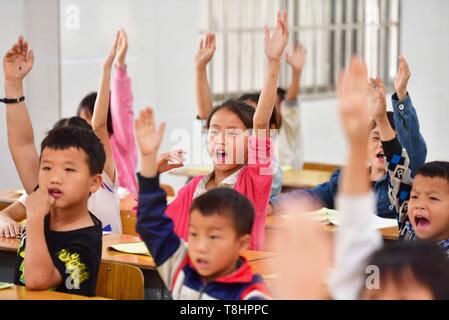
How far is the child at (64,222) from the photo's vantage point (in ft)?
8.87

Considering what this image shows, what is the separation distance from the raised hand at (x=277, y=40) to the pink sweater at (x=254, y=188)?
0.29 metres

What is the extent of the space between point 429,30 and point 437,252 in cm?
493

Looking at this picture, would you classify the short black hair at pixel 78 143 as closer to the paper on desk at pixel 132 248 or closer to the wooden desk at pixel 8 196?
the paper on desk at pixel 132 248

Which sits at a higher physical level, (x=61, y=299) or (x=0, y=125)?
(x=0, y=125)

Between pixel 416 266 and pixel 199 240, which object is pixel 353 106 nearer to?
pixel 416 266

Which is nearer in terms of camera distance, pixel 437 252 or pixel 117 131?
pixel 437 252

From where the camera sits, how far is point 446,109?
6656mm

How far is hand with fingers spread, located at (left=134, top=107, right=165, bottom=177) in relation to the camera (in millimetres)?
2305

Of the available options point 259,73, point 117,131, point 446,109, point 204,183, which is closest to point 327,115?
point 259,73

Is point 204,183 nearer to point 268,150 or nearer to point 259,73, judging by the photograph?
point 268,150

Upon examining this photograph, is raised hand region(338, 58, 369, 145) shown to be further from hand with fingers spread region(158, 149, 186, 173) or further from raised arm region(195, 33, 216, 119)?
raised arm region(195, 33, 216, 119)

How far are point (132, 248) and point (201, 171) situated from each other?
2605 mm

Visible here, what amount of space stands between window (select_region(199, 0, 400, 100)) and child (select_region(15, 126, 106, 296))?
4.95m

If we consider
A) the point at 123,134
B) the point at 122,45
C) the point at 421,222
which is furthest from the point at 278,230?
the point at 123,134
